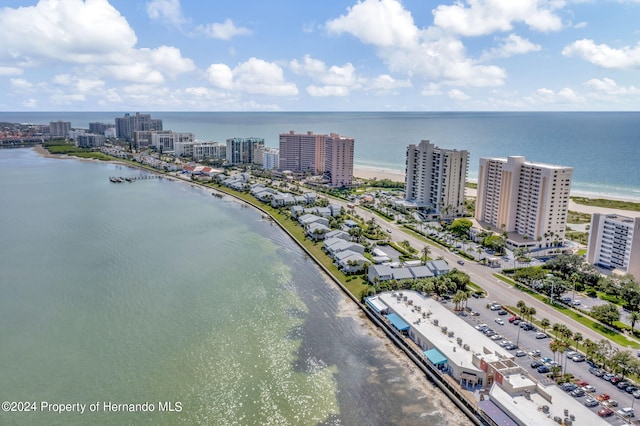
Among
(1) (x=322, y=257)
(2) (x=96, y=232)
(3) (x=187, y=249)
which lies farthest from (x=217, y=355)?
(2) (x=96, y=232)

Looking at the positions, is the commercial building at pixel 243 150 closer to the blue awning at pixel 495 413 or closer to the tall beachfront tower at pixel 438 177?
the tall beachfront tower at pixel 438 177

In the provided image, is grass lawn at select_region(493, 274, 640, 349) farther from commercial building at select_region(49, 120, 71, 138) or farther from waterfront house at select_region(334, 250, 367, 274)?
commercial building at select_region(49, 120, 71, 138)

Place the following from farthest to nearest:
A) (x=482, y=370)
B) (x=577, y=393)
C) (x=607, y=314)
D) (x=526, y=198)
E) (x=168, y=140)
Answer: (x=168, y=140) < (x=526, y=198) < (x=607, y=314) < (x=482, y=370) < (x=577, y=393)

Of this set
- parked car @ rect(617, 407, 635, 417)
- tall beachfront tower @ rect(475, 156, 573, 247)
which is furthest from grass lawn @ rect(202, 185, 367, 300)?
tall beachfront tower @ rect(475, 156, 573, 247)

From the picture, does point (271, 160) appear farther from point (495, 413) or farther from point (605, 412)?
point (605, 412)

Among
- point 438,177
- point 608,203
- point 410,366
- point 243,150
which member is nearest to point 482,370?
point 410,366
